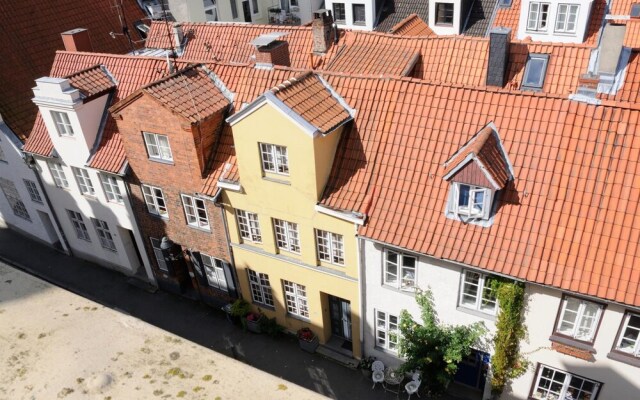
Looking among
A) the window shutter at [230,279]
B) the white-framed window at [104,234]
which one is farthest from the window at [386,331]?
the white-framed window at [104,234]

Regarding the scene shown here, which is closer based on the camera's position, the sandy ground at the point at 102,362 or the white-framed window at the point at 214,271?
the sandy ground at the point at 102,362

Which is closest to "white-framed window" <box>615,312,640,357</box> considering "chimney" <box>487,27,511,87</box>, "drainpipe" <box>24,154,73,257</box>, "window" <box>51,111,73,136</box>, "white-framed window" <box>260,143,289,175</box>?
"chimney" <box>487,27,511,87</box>

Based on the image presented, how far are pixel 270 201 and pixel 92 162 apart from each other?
9790mm

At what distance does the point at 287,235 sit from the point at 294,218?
121 centimetres

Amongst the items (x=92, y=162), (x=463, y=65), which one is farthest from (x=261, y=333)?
(x=463, y=65)

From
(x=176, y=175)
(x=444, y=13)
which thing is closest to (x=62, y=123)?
(x=176, y=175)

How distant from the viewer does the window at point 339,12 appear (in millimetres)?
39009

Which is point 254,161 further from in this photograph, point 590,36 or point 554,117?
point 590,36

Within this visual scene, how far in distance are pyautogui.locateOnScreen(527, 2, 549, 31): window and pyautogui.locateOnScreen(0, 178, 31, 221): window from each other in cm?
3226

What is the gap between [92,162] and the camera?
23.2 m

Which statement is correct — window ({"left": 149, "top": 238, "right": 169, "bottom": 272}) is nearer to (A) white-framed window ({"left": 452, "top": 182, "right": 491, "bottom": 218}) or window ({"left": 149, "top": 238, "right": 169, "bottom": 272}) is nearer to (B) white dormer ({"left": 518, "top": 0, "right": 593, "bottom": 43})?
(A) white-framed window ({"left": 452, "top": 182, "right": 491, "bottom": 218})

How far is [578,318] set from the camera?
49.6 ft

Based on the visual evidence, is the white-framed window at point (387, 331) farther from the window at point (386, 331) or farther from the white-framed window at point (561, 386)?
the white-framed window at point (561, 386)

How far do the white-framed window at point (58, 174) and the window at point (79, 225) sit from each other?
1.82m
